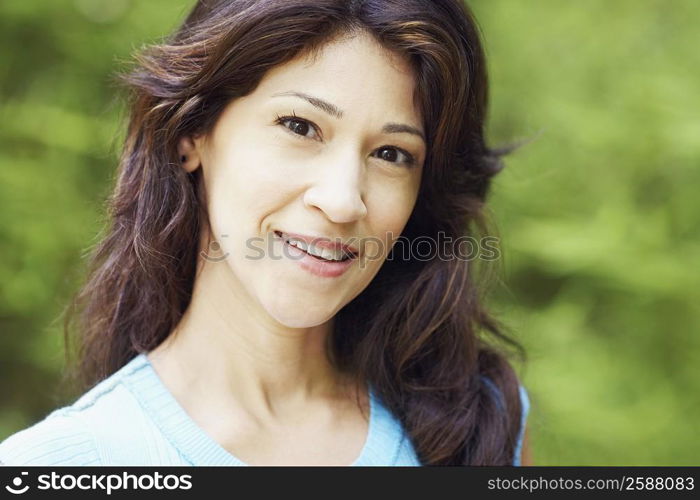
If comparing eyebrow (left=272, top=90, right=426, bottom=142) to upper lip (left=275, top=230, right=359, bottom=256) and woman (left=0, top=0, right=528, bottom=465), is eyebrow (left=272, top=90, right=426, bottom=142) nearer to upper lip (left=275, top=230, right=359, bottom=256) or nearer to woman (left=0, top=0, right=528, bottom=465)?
woman (left=0, top=0, right=528, bottom=465)

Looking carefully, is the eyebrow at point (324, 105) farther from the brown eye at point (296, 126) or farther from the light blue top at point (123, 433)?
the light blue top at point (123, 433)

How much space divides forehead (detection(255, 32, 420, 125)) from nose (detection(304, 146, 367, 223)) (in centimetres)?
10

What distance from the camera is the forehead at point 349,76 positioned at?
61.6 inches

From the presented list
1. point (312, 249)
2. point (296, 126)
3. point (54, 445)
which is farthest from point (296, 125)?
point (54, 445)

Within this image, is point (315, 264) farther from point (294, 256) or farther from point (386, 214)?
point (386, 214)

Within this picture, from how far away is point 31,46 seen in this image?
2885 mm

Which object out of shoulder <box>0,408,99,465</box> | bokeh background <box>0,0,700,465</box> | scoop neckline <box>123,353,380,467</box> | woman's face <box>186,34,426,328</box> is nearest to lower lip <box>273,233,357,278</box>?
woman's face <box>186,34,426,328</box>

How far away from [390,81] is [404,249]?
53cm

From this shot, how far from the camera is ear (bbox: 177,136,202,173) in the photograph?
1746 millimetres

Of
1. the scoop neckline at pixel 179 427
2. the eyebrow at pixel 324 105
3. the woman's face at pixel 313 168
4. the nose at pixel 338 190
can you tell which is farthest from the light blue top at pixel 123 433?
the eyebrow at pixel 324 105

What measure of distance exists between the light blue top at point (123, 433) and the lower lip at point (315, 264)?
0.38 m

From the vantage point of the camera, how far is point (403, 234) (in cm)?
201

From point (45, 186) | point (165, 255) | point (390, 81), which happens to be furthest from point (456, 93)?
point (45, 186)
